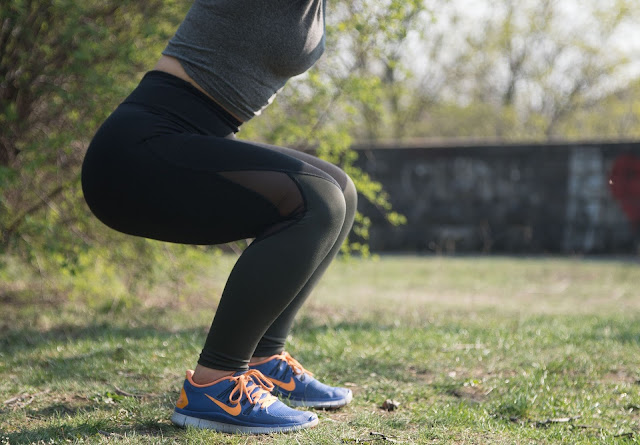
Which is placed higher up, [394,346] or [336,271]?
[394,346]

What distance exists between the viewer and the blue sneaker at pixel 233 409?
1928mm

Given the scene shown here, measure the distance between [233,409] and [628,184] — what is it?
10.2 m

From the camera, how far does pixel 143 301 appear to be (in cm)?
501

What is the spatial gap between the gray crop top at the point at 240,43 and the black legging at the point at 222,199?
11 cm

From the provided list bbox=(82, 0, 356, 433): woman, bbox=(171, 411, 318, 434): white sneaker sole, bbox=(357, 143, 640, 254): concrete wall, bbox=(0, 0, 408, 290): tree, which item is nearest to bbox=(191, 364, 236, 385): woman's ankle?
bbox=(82, 0, 356, 433): woman

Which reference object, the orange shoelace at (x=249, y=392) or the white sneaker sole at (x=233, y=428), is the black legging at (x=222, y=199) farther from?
the white sneaker sole at (x=233, y=428)

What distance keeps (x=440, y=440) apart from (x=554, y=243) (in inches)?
371

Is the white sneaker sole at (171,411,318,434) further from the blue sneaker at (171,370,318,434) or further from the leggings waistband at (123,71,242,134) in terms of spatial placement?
the leggings waistband at (123,71,242,134)

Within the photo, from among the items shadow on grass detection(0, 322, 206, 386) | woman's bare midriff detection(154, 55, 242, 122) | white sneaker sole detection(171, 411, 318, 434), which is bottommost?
shadow on grass detection(0, 322, 206, 386)

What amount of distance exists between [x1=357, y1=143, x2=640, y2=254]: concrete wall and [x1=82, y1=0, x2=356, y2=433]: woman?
8.50 metres

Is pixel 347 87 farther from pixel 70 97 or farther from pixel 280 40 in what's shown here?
pixel 280 40

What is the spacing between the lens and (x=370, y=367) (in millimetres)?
2900

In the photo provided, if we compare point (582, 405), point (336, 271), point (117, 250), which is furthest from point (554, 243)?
point (582, 405)

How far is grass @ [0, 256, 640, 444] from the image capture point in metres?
2.05
